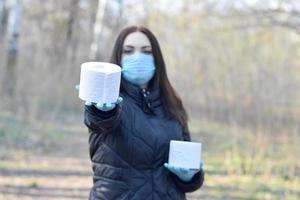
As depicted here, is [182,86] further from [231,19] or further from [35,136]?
[35,136]

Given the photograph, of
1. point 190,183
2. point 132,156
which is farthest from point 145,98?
point 190,183

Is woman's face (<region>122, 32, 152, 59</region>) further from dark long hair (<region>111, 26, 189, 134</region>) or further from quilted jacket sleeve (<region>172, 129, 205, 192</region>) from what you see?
quilted jacket sleeve (<region>172, 129, 205, 192</region>)

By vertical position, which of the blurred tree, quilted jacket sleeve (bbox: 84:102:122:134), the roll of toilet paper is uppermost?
the roll of toilet paper

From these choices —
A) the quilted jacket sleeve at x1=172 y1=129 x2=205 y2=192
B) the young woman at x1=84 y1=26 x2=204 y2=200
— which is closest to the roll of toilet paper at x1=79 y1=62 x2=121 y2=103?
the young woman at x1=84 y1=26 x2=204 y2=200

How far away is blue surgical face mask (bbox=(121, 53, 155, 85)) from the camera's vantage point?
297 cm

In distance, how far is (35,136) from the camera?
1104cm

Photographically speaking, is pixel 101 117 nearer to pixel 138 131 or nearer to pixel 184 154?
pixel 138 131

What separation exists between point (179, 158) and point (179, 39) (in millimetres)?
15157

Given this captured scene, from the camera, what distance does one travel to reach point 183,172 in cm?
287

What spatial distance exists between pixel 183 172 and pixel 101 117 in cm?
59

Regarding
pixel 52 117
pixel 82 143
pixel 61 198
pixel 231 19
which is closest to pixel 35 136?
pixel 82 143

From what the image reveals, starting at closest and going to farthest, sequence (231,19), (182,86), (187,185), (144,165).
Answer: (144,165) → (187,185) → (231,19) → (182,86)

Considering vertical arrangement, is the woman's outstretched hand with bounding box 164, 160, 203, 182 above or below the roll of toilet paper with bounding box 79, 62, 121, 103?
below

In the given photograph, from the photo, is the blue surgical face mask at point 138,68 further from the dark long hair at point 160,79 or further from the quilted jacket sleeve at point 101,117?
the quilted jacket sleeve at point 101,117
